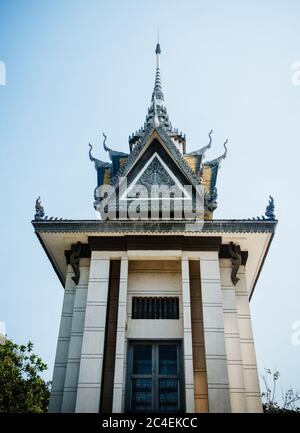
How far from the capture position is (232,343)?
11883 millimetres

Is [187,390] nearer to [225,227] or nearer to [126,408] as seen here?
[126,408]

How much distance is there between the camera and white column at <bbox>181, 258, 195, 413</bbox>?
10531 millimetres

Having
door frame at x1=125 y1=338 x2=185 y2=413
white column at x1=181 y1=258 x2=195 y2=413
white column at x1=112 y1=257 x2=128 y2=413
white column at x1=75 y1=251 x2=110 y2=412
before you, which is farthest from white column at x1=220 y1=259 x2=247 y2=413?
white column at x1=75 y1=251 x2=110 y2=412

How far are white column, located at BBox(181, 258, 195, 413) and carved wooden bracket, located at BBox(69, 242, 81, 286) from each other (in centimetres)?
299

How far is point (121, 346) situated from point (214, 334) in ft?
7.67

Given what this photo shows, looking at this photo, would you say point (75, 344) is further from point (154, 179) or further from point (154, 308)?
point (154, 179)

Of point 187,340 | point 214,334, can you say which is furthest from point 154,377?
point 214,334

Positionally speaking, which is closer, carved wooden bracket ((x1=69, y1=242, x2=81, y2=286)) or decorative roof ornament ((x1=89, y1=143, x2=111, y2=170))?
carved wooden bracket ((x1=69, y1=242, x2=81, y2=286))

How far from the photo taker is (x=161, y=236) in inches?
510

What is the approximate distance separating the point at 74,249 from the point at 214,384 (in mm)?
5379

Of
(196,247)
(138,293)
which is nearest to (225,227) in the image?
(196,247)

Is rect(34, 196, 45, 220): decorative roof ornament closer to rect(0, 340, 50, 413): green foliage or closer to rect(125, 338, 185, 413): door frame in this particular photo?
rect(125, 338, 185, 413): door frame
